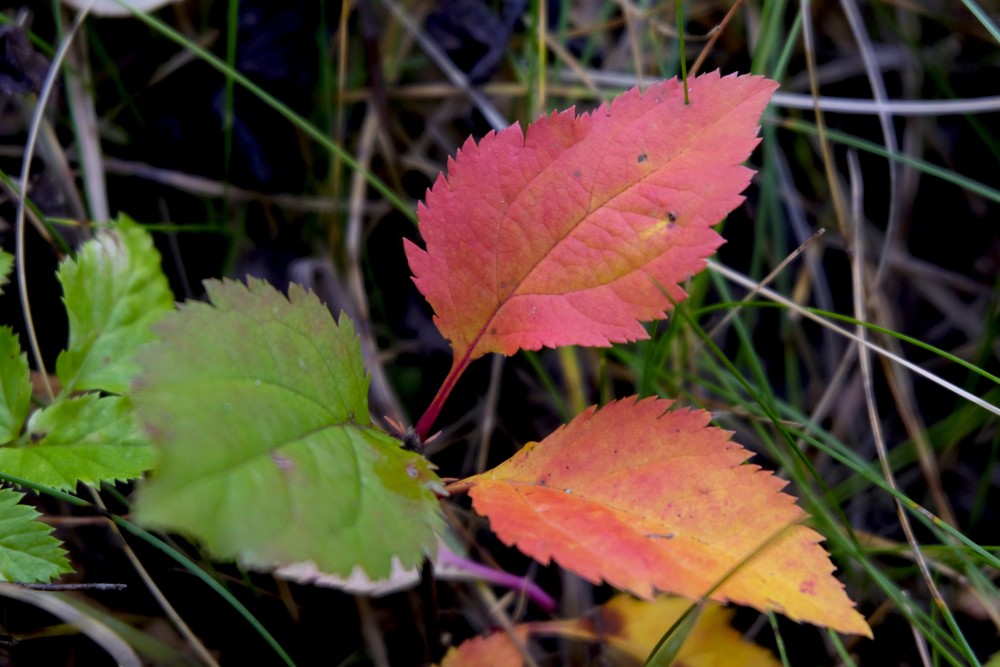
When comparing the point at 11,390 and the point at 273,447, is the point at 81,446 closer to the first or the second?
the point at 11,390

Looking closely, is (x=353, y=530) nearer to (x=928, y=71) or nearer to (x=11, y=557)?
(x=11, y=557)

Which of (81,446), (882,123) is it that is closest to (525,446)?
(81,446)

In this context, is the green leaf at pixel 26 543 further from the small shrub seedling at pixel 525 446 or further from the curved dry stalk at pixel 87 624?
the curved dry stalk at pixel 87 624

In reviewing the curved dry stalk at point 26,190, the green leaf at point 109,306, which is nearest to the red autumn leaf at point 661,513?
the green leaf at point 109,306

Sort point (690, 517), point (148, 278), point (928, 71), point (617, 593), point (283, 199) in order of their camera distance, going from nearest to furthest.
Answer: point (690, 517) → point (148, 278) → point (617, 593) → point (283, 199) → point (928, 71)

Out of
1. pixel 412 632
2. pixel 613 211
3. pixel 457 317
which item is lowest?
pixel 412 632

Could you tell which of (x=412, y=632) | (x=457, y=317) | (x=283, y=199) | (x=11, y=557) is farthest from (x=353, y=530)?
(x=283, y=199)
